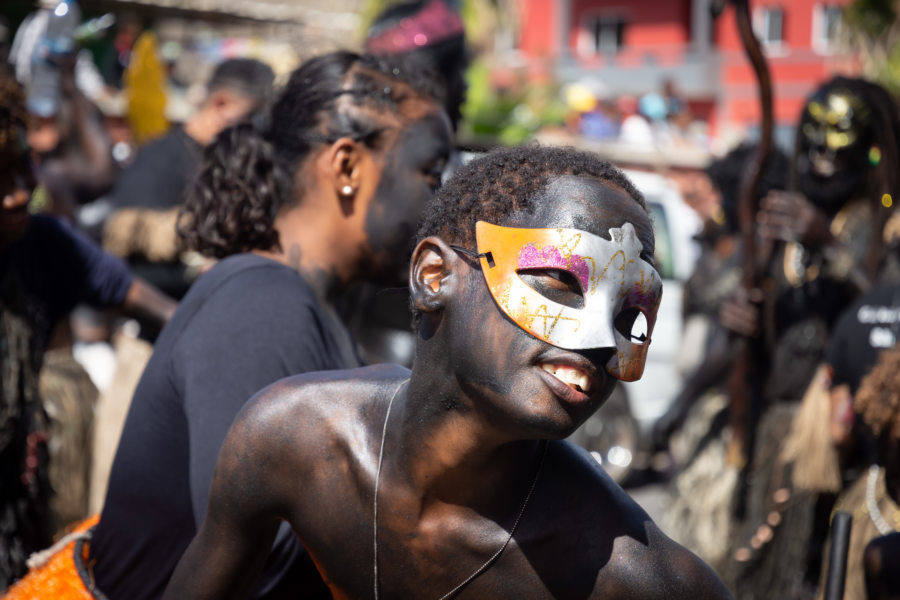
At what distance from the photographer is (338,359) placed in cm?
238

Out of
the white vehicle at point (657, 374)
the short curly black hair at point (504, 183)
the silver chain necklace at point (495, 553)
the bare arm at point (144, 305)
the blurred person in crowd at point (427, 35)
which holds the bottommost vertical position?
the white vehicle at point (657, 374)

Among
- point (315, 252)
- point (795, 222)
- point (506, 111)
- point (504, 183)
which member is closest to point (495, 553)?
point (504, 183)

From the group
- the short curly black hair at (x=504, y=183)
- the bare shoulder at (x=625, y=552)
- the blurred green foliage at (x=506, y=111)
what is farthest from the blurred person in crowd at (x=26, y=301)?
the blurred green foliage at (x=506, y=111)

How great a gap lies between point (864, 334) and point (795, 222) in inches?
36.6

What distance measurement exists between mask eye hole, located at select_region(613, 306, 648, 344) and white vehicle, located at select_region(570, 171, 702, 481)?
5561 mm

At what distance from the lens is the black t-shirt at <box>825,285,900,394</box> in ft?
12.3

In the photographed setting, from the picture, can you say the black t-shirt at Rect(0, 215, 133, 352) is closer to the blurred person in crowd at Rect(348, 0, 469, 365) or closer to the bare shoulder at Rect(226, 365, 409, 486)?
the blurred person in crowd at Rect(348, 0, 469, 365)

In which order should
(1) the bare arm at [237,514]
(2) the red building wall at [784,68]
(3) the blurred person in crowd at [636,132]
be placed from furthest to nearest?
(2) the red building wall at [784,68], (3) the blurred person in crowd at [636,132], (1) the bare arm at [237,514]

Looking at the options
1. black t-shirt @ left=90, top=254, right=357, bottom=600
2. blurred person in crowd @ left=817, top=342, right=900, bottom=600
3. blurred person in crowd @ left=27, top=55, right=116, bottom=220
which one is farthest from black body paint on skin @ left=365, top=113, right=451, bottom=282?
blurred person in crowd @ left=27, top=55, right=116, bottom=220

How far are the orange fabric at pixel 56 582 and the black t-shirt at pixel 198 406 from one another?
56 mm

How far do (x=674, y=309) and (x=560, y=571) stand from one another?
7.39 meters

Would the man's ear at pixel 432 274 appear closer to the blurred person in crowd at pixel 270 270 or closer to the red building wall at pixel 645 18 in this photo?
the blurred person in crowd at pixel 270 270

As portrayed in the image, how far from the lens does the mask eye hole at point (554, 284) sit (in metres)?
1.67

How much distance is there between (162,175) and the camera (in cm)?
580
